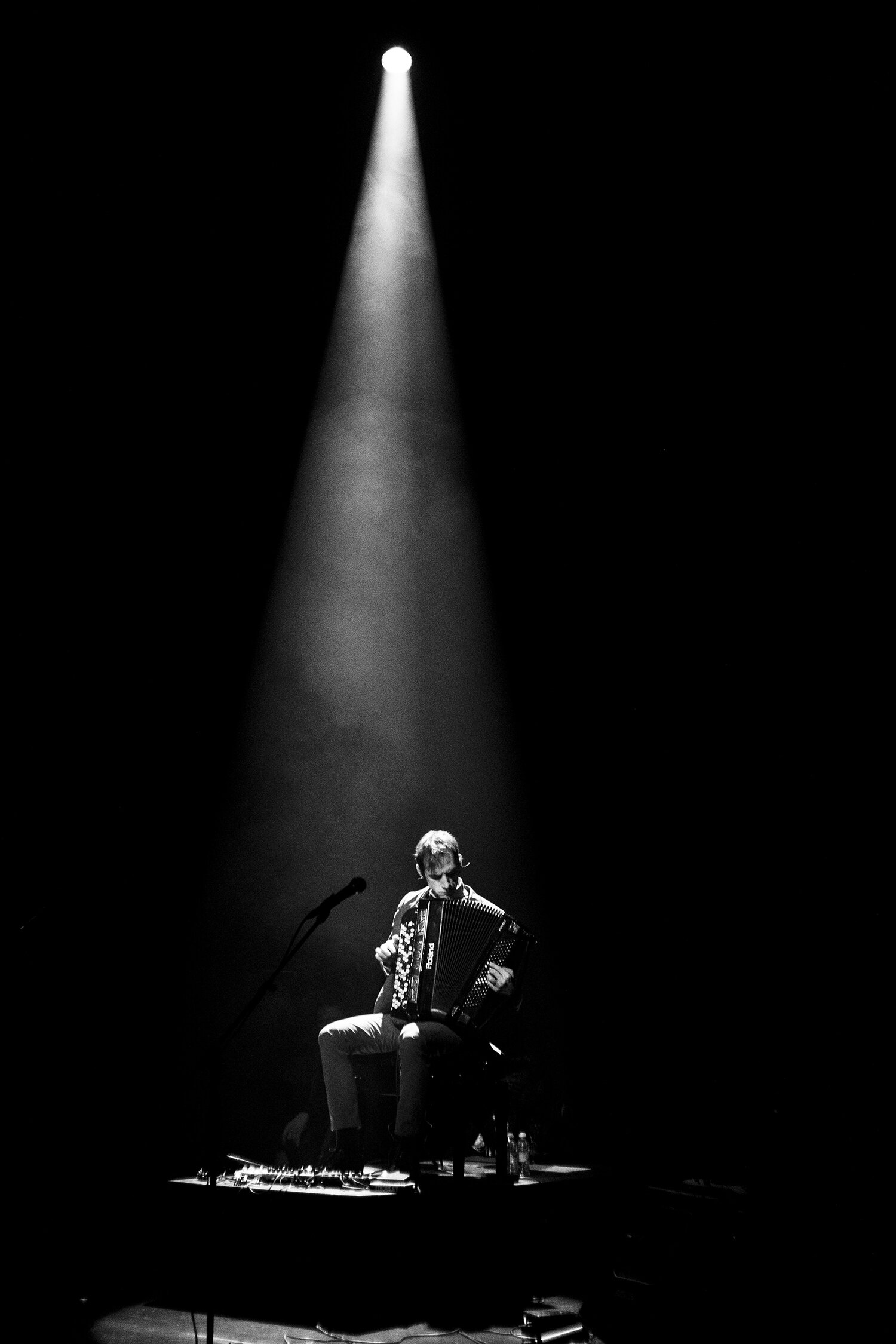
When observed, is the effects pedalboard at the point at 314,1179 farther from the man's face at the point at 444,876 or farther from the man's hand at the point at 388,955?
the man's face at the point at 444,876

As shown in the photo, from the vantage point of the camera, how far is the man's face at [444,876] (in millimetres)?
4352

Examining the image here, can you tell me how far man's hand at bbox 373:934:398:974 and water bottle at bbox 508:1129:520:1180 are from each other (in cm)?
94

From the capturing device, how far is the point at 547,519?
6086mm

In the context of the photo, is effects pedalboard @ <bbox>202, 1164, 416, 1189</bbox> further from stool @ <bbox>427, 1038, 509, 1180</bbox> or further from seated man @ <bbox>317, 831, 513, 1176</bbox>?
A: stool @ <bbox>427, 1038, 509, 1180</bbox>

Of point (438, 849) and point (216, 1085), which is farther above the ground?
point (438, 849)

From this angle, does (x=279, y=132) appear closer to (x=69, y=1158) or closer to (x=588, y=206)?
(x=588, y=206)

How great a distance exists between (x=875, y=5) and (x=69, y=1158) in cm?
713

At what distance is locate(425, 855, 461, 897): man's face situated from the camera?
14.3ft

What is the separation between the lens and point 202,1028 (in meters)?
5.05

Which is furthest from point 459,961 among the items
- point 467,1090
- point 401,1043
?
point 467,1090

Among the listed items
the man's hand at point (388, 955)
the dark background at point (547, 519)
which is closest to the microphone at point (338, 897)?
the man's hand at point (388, 955)

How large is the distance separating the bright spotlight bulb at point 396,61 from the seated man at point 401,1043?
16.4 feet

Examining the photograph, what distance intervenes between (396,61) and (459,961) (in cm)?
562

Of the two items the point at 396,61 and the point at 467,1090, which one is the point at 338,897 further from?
the point at 396,61
